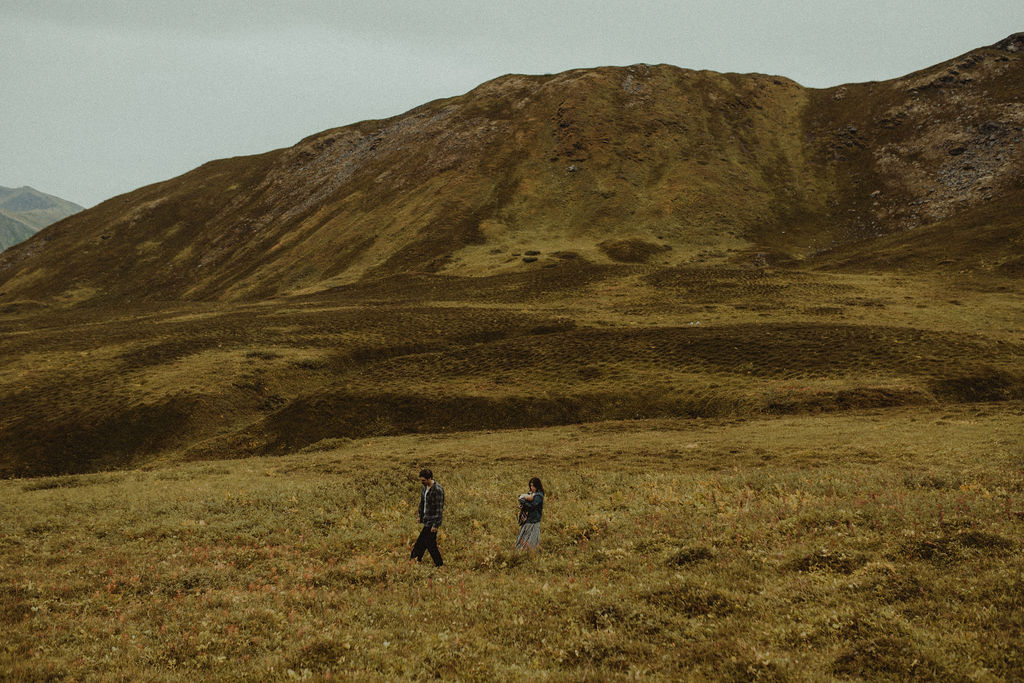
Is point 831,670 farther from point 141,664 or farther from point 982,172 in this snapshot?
point 982,172

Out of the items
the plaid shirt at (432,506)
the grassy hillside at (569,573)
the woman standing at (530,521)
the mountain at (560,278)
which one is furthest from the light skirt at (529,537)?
the mountain at (560,278)

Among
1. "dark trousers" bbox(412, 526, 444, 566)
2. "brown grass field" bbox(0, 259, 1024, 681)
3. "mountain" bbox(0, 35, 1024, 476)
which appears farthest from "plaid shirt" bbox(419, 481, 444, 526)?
"mountain" bbox(0, 35, 1024, 476)

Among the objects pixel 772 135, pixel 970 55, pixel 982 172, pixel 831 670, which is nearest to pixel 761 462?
pixel 831 670

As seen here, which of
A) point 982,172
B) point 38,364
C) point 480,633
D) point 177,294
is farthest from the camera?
point 177,294

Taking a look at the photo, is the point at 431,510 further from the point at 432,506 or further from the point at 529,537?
the point at 529,537

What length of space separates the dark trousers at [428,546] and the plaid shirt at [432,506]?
0.36 meters

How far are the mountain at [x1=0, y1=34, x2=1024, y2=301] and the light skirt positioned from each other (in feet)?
302

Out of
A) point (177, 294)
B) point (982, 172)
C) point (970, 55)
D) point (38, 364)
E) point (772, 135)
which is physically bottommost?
point (38, 364)

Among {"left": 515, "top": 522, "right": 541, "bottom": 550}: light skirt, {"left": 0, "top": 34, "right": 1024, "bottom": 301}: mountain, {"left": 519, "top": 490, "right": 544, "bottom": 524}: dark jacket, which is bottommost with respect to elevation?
{"left": 515, "top": 522, "right": 541, "bottom": 550}: light skirt

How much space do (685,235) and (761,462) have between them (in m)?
99.6

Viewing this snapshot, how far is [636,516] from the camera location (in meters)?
22.2

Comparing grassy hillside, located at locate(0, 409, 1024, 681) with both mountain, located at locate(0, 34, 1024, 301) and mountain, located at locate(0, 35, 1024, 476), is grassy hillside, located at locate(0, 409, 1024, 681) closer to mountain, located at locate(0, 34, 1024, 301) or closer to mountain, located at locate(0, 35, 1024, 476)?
mountain, located at locate(0, 35, 1024, 476)

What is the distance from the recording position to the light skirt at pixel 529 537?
19.6 m

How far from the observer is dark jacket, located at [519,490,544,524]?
1917 centimetres
